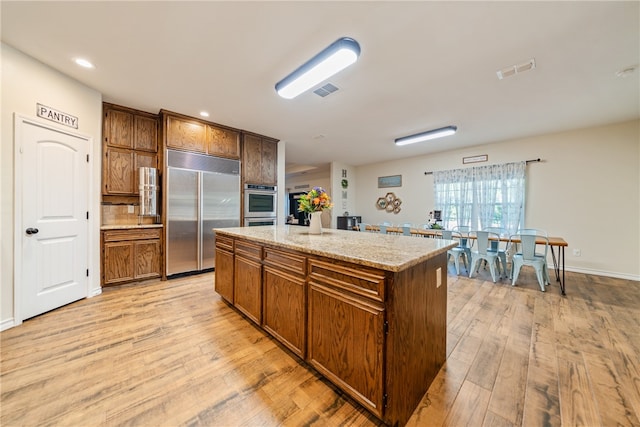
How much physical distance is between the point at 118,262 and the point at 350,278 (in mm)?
3605

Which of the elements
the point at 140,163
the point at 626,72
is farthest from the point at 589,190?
the point at 140,163

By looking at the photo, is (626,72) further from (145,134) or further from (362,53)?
(145,134)

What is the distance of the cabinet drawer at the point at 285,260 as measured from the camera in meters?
1.67

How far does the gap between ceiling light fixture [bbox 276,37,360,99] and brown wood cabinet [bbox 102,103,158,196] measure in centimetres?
247

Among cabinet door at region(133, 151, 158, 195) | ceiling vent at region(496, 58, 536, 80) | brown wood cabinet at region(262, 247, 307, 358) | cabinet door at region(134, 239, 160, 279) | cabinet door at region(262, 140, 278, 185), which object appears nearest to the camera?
brown wood cabinet at region(262, 247, 307, 358)

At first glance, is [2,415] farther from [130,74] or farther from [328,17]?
[328,17]

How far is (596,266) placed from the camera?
4.16 metres

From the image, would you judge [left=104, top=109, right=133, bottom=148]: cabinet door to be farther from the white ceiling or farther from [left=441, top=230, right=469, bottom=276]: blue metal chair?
[left=441, top=230, right=469, bottom=276]: blue metal chair

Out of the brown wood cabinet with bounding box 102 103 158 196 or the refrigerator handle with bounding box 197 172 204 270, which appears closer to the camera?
the brown wood cabinet with bounding box 102 103 158 196

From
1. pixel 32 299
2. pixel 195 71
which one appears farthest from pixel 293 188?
pixel 32 299

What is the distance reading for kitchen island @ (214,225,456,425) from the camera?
121 centimetres

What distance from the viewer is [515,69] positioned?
2.41 m

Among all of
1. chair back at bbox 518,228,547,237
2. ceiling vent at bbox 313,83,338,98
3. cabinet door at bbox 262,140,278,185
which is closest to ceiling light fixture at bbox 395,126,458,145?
chair back at bbox 518,228,547,237

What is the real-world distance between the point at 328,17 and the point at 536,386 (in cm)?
299
